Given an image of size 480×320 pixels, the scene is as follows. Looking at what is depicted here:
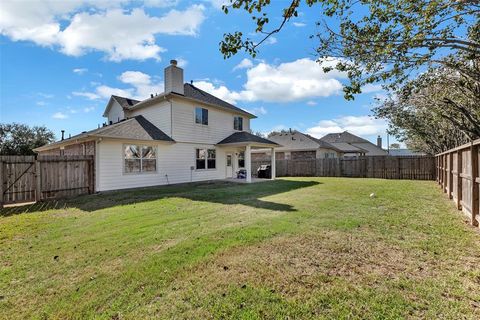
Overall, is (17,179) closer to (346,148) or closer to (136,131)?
(136,131)

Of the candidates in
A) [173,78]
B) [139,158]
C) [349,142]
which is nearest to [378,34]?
[139,158]

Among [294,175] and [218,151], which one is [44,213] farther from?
[294,175]

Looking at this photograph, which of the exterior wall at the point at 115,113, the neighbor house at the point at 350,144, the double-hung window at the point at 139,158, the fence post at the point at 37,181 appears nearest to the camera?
the fence post at the point at 37,181

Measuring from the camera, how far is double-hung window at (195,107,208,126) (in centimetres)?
1598

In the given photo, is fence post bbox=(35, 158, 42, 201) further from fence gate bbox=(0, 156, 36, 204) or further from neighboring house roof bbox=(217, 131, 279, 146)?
neighboring house roof bbox=(217, 131, 279, 146)

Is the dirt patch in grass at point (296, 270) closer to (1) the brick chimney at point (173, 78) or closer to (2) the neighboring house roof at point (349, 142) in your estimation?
(1) the brick chimney at point (173, 78)

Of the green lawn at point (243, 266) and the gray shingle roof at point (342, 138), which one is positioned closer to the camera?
the green lawn at point (243, 266)

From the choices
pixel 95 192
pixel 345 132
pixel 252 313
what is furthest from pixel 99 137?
pixel 345 132

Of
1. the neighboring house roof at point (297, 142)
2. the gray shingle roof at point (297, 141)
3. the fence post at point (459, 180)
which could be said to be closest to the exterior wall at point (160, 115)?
the fence post at point (459, 180)

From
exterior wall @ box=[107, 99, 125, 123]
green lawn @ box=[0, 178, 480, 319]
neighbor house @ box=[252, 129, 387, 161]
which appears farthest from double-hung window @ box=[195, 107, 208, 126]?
green lawn @ box=[0, 178, 480, 319]

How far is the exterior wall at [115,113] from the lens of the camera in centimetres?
1764

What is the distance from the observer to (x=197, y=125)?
15953mm

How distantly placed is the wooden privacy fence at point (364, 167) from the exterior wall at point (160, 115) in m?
11.8

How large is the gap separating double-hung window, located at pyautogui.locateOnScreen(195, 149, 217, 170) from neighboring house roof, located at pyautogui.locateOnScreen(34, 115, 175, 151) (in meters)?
2.67
